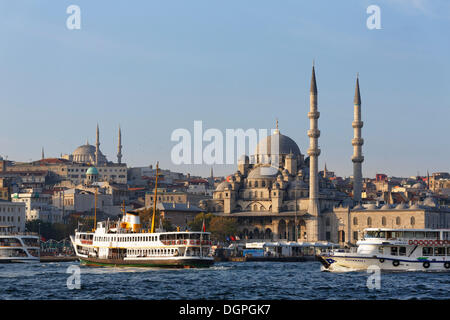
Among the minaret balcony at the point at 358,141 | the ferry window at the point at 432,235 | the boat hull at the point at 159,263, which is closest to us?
the ferry window at the point at 432,235

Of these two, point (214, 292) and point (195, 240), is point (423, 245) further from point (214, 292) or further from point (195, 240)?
point (214, 292)

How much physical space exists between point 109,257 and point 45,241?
37.0 metres

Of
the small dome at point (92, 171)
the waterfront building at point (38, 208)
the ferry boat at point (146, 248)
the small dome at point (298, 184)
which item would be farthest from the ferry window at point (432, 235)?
the small dome at point (92, 171)

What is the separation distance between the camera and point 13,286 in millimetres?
34281

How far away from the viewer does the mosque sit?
90.1m

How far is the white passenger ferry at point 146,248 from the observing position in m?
48.1

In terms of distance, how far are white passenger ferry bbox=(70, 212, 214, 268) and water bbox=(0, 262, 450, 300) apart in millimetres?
3428

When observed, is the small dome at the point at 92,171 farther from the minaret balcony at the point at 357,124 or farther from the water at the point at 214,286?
the water at the point at 214,286

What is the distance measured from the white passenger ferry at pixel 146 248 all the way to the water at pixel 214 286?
3428mm

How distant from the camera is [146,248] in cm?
4909

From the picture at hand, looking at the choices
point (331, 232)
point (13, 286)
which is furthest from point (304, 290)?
point (331, 232)

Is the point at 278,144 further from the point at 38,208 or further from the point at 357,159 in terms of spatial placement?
the point at 38,208

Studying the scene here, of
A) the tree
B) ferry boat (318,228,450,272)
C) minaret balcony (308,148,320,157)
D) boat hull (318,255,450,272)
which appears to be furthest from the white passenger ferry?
minaret balcony (308,148,320,157)

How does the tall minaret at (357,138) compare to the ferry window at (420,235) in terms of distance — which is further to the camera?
the tall minaret at (357,138)
